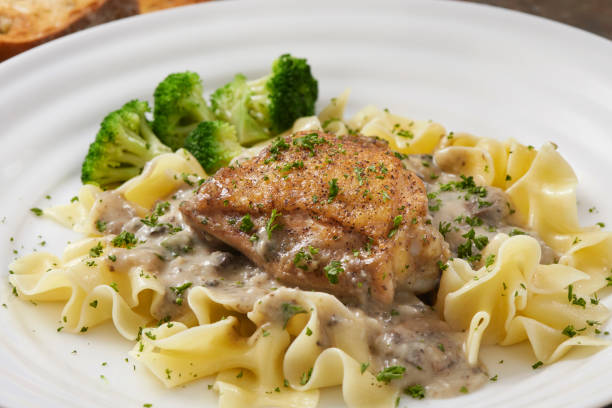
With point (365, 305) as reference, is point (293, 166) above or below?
above

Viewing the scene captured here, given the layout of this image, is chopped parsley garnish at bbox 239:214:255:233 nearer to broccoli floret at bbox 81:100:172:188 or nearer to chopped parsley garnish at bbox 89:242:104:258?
chopped parsley garnish at bbox 89:242:104:258

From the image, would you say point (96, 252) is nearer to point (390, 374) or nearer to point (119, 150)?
point (119, 150)

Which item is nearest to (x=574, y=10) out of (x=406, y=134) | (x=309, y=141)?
(x=406, y=134)

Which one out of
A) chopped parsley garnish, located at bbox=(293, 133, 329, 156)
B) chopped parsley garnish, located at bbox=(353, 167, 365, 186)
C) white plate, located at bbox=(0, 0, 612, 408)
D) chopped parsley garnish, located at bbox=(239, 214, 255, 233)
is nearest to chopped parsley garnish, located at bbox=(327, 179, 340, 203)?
chopped parsley garnish, located at bbox=(353, 167, 365, 186)

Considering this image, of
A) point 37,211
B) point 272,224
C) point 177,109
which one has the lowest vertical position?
point 37,211

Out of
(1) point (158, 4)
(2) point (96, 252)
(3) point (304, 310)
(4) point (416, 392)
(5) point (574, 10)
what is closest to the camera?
(4) point (416, 392)

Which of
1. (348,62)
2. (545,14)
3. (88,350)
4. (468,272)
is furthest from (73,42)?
(545,14)
